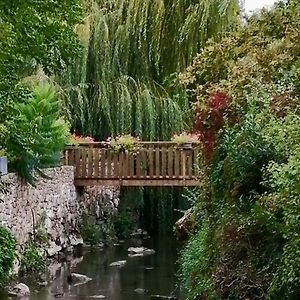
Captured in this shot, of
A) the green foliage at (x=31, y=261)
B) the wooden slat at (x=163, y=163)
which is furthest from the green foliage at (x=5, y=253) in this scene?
the wooden slat at (x=163, y=163)

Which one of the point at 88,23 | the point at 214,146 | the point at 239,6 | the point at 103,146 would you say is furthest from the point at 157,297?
the point at 88,23

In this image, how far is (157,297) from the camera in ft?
33.1

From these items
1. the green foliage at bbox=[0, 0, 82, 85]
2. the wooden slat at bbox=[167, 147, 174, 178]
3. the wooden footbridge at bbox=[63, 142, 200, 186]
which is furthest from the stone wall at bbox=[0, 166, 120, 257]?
the green foliage at bbox=[0, 0, 82, 85]

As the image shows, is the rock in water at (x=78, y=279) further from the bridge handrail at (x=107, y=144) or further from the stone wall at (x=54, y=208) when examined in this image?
the bridge handrail at (x=107, y=144)

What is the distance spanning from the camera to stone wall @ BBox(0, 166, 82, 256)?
39.0ft

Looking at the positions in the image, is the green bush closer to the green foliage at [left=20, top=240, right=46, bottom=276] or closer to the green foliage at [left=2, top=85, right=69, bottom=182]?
the green foliage at [left=2, top=85, right=69, bottom=182]

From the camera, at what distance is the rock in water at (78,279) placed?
11.2 meters

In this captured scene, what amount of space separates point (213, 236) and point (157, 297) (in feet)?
13.5

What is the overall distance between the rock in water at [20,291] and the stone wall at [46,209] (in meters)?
1.17

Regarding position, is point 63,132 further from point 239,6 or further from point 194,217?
point 194,217

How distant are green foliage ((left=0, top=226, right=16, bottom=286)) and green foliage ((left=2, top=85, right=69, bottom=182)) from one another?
5.48 feet

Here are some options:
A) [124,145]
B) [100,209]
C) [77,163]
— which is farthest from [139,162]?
[100,209]

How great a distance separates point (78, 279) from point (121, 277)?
0.75m

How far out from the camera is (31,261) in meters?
12.0
